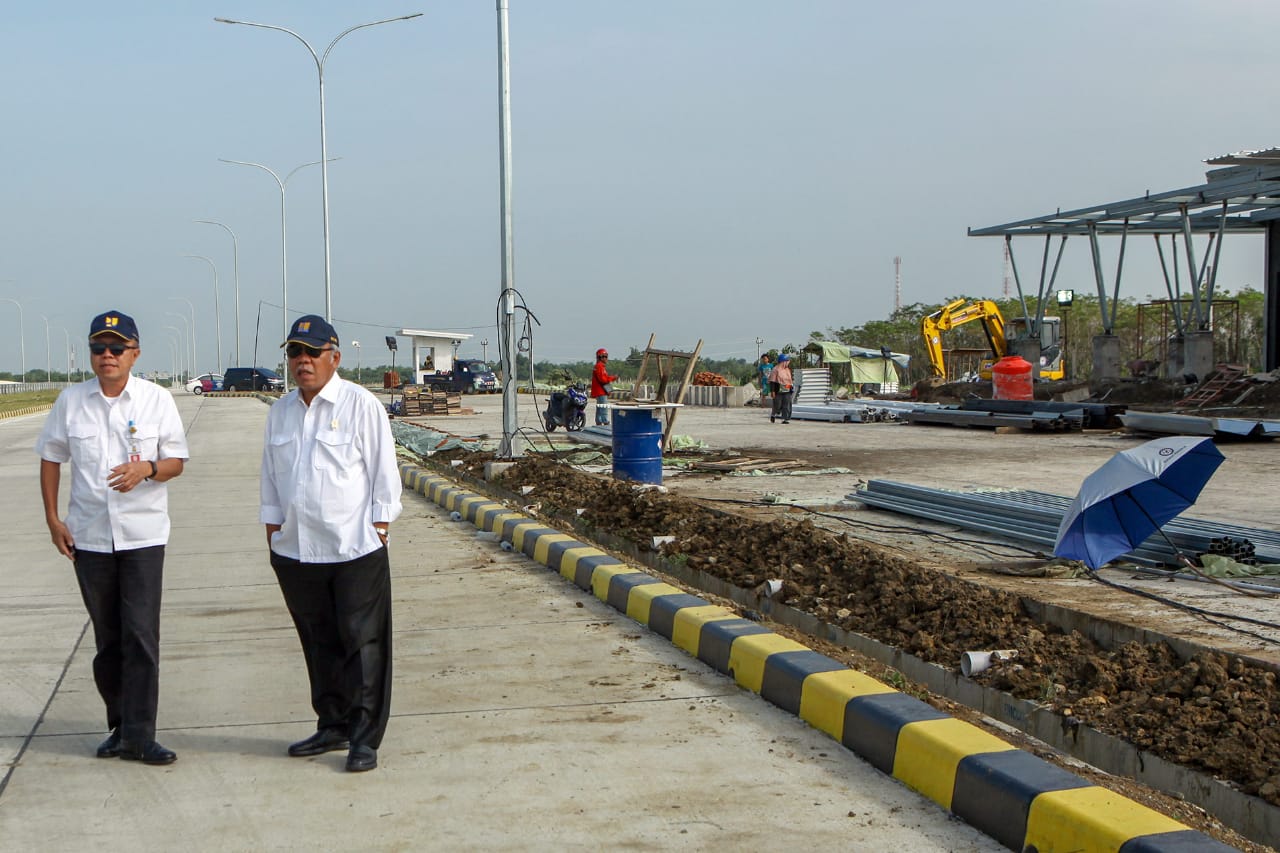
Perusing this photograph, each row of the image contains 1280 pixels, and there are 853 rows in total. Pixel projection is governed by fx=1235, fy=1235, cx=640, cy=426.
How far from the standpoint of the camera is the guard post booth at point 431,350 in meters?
61.3

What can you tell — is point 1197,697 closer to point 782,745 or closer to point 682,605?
point 782,745

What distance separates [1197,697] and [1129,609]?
A: 215 cm

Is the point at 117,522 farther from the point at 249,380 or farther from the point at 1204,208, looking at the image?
the point at 249,380

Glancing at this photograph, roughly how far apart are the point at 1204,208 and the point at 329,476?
Answer: 1236 inches

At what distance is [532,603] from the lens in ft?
27.3

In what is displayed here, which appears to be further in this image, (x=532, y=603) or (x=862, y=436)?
(x=862, y=436)

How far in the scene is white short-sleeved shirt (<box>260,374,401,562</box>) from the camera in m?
4.78

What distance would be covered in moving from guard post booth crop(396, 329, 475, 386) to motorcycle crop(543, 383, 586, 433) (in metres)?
34.5

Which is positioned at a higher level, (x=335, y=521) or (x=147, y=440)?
(x=147, y=440)

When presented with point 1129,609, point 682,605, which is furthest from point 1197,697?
point 682,605

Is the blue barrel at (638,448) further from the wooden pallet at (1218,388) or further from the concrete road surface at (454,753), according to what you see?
the wooden pallet at (1218,388)

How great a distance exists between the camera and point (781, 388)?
29.0m

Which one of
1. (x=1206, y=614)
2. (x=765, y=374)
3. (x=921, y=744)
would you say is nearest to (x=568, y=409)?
(x=765, y=374)

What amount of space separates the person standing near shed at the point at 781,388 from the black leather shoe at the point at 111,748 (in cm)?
2435
